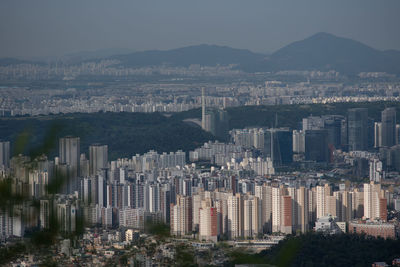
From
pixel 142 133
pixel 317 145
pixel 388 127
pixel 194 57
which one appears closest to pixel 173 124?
pixel 142 133

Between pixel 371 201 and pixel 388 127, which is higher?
pixel 388 127

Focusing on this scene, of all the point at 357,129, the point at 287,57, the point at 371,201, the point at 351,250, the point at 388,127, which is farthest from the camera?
the point at 287,57

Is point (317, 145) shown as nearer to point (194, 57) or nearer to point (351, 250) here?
point (351, 250)

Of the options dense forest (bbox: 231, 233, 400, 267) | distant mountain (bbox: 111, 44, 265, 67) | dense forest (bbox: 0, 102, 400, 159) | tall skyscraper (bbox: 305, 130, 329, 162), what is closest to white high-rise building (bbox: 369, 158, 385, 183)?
tall skyscraper (bbox: 305, 130, 329, 162)

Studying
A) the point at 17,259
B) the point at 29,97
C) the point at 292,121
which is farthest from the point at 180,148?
the point at 17,259

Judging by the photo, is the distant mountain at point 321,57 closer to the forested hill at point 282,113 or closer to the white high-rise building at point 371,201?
the forested hill at point 282,113

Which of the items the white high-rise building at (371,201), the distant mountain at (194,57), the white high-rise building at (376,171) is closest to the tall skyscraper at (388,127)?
the white high-rise building at (376,171)
